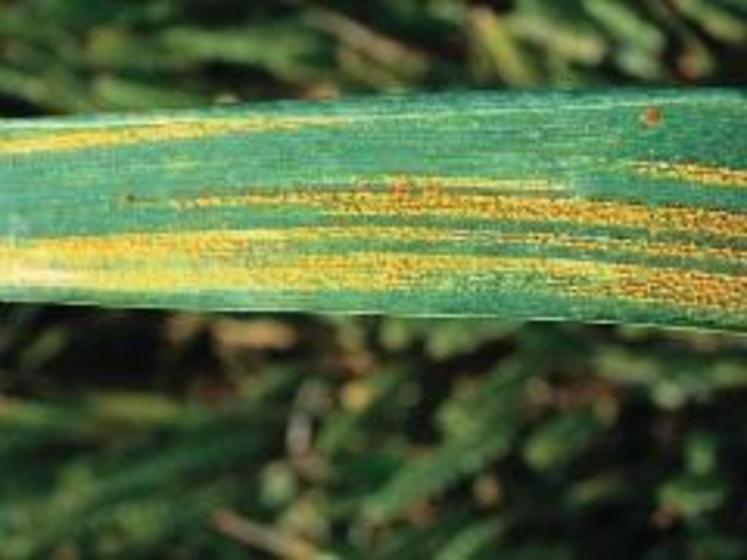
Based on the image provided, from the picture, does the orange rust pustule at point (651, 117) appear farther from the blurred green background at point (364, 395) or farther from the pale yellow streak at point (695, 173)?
the blurred green background at point (364, 395)

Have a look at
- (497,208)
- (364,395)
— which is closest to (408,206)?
(497,208)

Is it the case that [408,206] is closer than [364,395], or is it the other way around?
[408,206]

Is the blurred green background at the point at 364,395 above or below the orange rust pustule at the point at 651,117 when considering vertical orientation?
above

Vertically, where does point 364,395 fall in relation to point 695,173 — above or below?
above

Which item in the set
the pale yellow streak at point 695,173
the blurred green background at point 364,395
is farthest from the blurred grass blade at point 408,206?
the blurred green background at point 364,395

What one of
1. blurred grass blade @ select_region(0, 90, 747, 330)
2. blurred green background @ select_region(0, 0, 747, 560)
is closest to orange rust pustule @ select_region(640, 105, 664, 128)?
blurred grass blade @ select_region(0, 90, 747, 330)

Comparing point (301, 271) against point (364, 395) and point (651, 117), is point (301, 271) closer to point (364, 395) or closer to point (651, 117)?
point (651, 117)

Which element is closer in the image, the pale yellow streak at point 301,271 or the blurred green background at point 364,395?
the pale yellow streak at point 301,271
